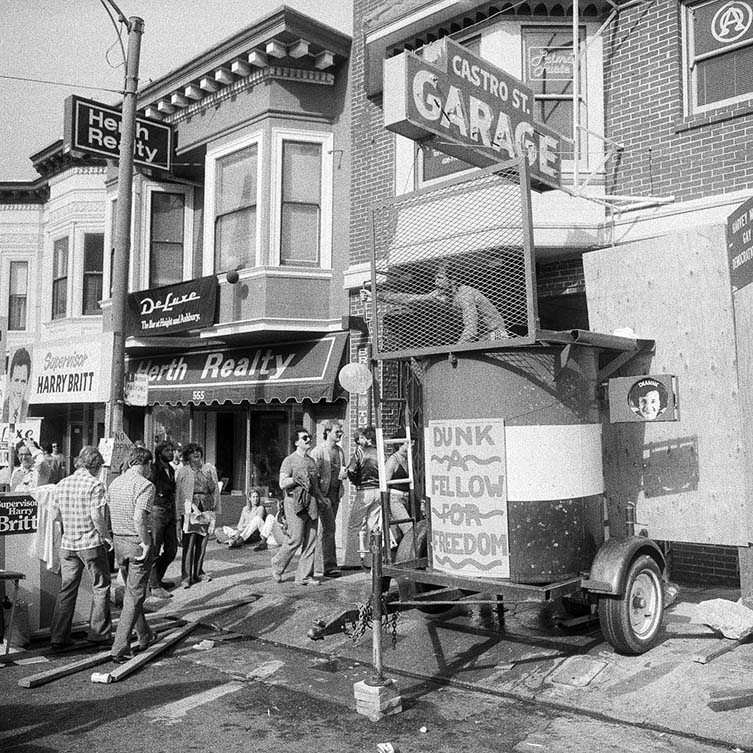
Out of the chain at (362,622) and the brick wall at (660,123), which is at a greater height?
the brick wall at (660,123)

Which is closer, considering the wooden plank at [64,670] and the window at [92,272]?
the wooden plank at [64,670]

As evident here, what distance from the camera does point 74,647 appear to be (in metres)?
7.46

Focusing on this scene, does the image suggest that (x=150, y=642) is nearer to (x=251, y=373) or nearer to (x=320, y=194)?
(x=251, y=373)

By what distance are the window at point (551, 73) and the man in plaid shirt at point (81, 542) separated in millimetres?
6649

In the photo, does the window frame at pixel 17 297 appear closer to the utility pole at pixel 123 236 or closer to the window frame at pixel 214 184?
the window frame at pixel 214 184

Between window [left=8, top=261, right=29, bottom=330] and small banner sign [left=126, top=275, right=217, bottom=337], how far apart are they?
10.2m

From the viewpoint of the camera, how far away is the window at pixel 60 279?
19.5 meters

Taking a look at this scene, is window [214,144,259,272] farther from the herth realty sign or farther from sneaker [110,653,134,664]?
sneaker [110,653,134,664]

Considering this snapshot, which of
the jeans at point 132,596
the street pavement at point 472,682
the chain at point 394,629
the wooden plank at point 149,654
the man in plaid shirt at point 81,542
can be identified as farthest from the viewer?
the man in plaid shirt at point 81,542

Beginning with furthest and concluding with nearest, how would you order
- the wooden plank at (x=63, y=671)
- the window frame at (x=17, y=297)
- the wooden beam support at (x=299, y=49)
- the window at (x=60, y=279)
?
the window frame at (x=17, y=297), the window at (x=60, y=279), the wooden beam support at (x=299, y=49), the wooden plank at (x=63, y=671)

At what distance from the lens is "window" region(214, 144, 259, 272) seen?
13742 millimetres

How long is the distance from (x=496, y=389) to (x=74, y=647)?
454cm

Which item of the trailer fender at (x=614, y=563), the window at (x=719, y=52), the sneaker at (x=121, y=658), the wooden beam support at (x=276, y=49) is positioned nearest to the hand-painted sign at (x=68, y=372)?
the wooden beam support at (x=276, y=49)

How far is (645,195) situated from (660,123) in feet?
2.66
